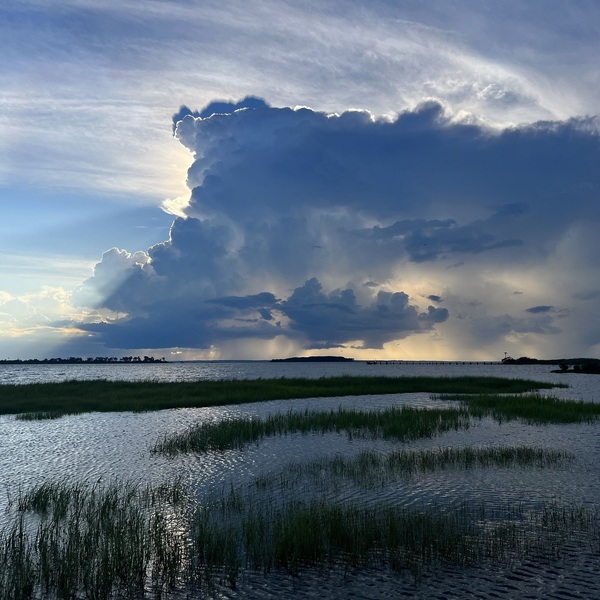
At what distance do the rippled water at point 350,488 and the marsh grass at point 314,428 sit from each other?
1.27 meters

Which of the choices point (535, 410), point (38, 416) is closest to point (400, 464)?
point (535, 410)

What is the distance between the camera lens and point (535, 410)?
44031 millimetres

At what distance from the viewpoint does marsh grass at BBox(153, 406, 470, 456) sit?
98.1ft

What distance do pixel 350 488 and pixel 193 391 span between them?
152 feet

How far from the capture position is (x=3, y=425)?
3984cm

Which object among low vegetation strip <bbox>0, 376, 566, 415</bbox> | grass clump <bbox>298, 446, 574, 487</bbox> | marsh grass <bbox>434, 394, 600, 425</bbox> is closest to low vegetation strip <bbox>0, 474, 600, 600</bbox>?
grass clump <bbox>298, 446, 574, 487</bbox>

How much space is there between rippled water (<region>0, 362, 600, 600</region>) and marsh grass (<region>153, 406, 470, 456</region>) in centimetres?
127

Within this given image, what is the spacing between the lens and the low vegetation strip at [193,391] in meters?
51.4

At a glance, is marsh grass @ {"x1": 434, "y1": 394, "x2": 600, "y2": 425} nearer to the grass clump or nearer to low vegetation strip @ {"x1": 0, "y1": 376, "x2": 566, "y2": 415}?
the grass clump

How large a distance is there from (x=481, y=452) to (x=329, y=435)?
9.89 m

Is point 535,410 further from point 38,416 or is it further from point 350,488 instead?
point 38,416

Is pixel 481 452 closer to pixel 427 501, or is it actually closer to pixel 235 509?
pixel 427 501

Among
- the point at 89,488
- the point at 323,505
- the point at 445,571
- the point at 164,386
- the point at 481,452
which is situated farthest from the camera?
the point at 164,386

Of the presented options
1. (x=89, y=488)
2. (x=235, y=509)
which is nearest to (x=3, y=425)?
(x=89, y=488)
